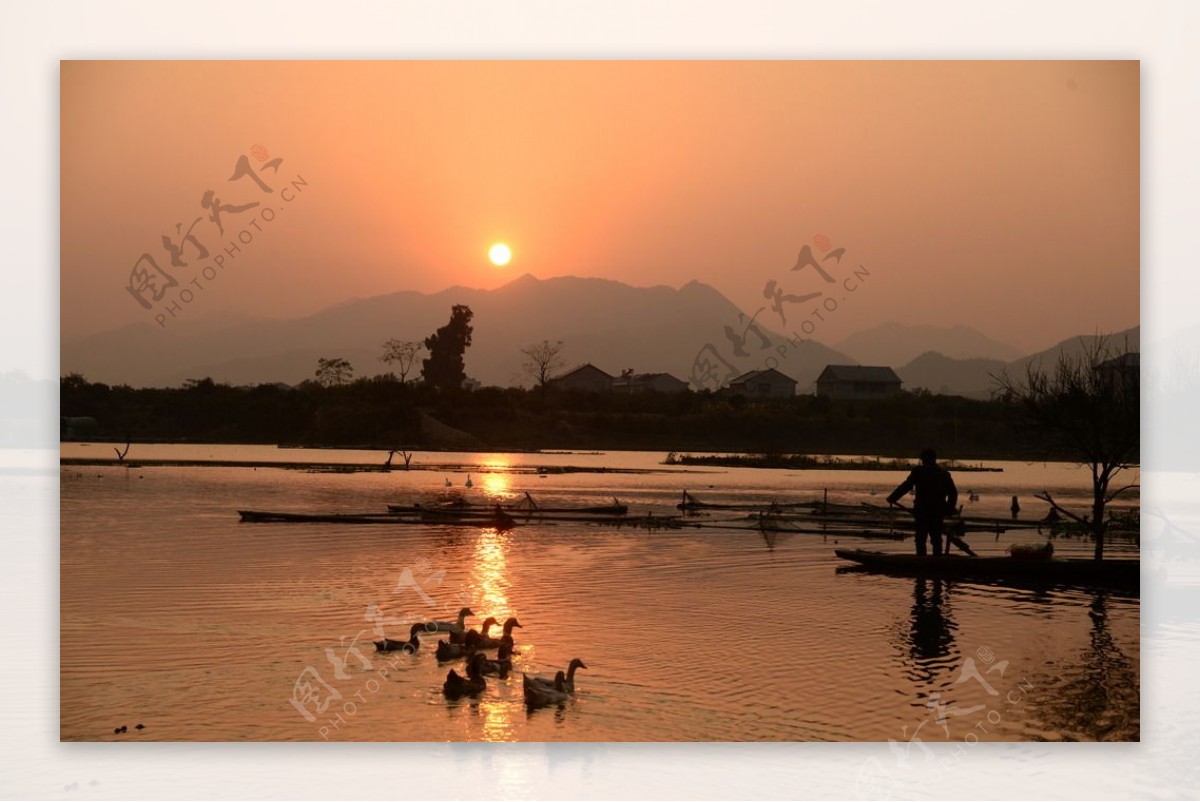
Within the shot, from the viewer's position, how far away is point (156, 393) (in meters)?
11.0

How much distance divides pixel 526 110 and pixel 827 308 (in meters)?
2.99

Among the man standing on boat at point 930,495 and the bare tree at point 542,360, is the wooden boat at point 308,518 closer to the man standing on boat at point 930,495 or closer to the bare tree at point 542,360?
the bare tree at point 542,360

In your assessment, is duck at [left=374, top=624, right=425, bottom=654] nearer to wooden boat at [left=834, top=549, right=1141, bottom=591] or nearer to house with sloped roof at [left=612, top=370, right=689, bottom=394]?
house with sloped roof at [left=612, top=370, right=689, bottom=394]

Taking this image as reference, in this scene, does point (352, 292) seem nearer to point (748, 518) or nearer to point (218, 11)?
point (218, 11)

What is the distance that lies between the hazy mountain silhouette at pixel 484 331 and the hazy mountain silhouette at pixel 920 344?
1.32ft

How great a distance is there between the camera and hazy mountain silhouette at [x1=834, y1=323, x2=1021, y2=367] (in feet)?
30.9

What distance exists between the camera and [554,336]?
10734 mm

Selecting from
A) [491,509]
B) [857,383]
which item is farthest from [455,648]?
[491,509]

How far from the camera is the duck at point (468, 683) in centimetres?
757

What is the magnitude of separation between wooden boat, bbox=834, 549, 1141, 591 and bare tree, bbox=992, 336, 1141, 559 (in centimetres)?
35

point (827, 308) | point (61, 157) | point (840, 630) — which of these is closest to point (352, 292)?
point (61, 157)

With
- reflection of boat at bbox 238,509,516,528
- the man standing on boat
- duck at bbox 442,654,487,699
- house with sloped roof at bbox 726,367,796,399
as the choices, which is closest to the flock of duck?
duck at bbox 442,654,487,699

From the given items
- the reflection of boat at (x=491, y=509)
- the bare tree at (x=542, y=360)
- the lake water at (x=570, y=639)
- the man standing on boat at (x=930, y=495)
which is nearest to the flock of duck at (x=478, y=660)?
the lake water at (x=570, y=639)

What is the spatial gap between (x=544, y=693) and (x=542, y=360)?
194 inches
